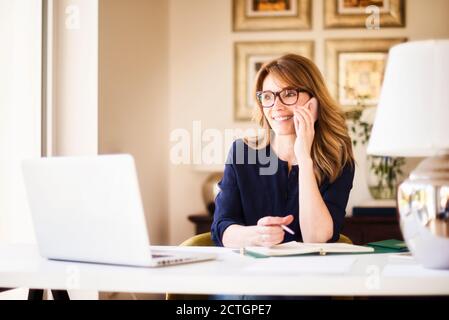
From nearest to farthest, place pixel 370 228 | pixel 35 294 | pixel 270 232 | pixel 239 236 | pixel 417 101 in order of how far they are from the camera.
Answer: pixel 417 101, pixel 35 294, pixel 270 232, pixel 239 236, pixel 370 228

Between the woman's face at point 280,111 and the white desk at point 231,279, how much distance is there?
0.90 meters

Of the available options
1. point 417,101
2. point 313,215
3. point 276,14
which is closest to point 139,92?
point 276,14

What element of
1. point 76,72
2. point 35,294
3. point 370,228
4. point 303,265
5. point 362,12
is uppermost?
point 362,12

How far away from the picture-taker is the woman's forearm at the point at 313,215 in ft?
6.88

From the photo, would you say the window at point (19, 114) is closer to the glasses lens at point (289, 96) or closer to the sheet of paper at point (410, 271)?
the glasses lens at point (289, 96)

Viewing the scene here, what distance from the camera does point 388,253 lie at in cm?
170

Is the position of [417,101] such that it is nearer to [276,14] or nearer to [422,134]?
[422,134]

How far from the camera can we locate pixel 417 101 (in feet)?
4.41

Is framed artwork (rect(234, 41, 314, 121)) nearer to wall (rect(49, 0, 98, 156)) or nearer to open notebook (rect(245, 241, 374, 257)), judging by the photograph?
wall (rect(49, 0, 98, 156))

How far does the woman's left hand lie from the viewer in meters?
2.18

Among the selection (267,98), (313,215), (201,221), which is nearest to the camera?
(313,215)

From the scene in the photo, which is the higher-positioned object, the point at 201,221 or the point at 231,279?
the point at 231,279

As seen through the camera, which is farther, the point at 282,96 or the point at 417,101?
the point at 282,96

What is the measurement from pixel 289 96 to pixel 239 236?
1.96 ft
